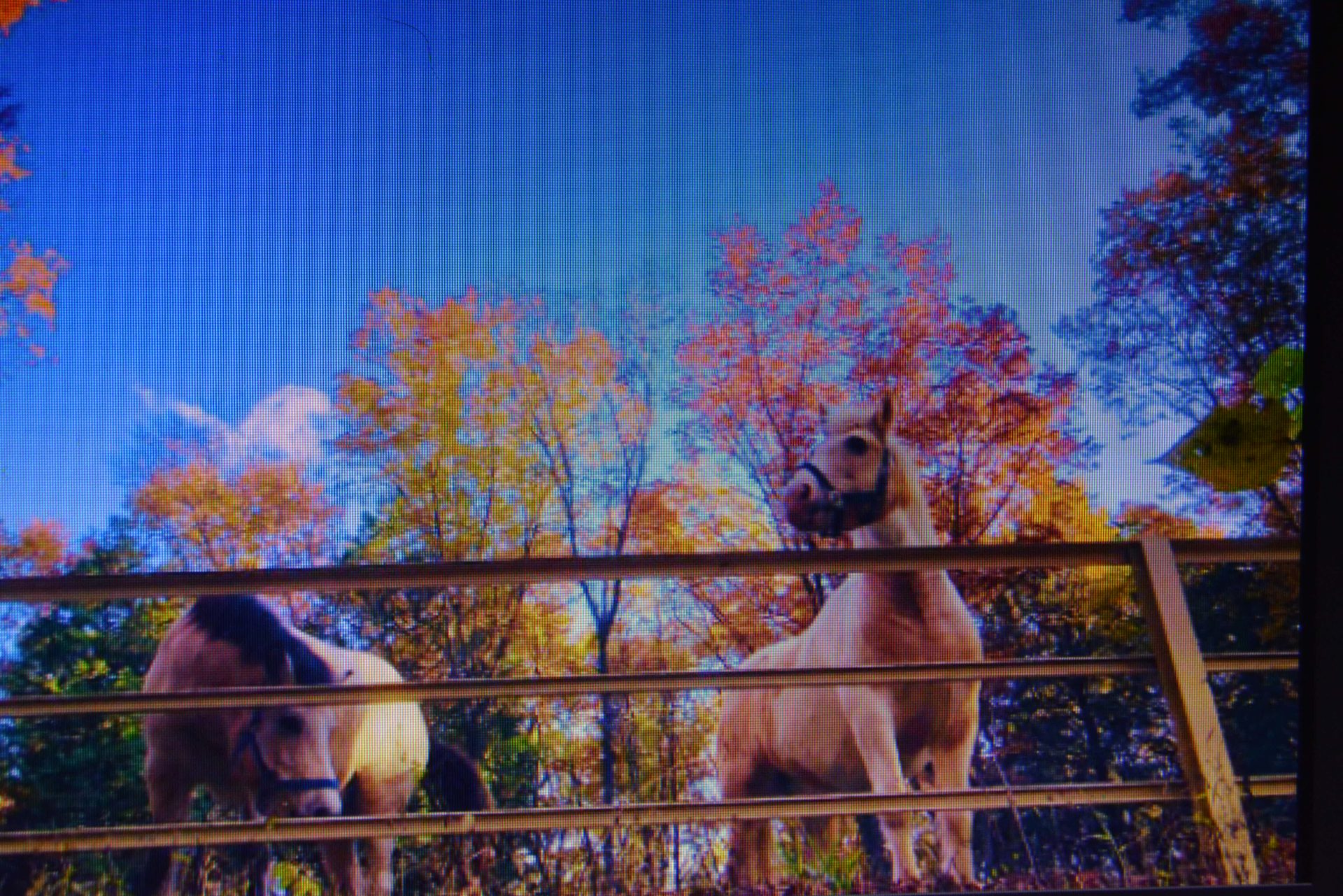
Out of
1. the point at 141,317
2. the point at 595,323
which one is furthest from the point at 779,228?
the point at 141,317

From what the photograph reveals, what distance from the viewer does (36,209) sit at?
1.73 m

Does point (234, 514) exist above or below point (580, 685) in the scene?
above

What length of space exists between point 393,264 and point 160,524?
2.14 feet

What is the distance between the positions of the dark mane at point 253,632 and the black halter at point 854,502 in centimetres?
101

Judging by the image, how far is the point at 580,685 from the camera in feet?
4.14

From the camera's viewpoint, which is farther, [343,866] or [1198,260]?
[1198,260]

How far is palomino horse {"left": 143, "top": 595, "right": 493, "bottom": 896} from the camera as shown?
1.58 m

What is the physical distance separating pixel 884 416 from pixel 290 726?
1294mm

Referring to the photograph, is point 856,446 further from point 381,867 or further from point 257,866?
point 257,866

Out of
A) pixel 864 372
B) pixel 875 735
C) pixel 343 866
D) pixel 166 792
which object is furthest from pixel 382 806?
pixel 864 372

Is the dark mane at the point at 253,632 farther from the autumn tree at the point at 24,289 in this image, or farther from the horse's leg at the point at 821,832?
the horse's leg at the point at 821,832

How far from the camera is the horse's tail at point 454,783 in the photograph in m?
1.55

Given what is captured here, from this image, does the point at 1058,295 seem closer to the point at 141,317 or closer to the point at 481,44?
the point at 481,44

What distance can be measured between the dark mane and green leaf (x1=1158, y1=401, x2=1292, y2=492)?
1.51 m
